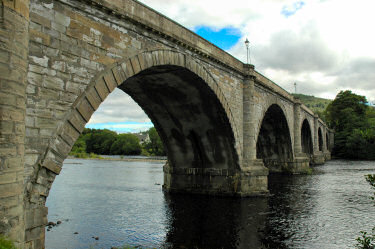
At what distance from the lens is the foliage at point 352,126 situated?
70.4m

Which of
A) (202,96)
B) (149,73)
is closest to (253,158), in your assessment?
(202,96)

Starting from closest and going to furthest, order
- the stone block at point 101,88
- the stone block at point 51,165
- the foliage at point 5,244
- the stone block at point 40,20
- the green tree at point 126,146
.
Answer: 1. the foliage at point 5,244
2. the stone block at point 51,165
3. the stone block at point 40,20
4. the stone block at point 101,88
5. the green tree at point 126,146

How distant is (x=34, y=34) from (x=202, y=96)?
11.7 metres

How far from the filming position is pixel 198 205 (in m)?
18.8

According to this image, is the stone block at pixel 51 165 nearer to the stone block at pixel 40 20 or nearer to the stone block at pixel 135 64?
the stone block at pixel 40 20

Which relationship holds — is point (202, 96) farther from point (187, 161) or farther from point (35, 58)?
point (35, 58)

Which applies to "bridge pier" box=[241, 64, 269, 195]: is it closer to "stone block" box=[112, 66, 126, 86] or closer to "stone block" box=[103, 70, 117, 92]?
"stone block" box=[112, 66, 126, 86]

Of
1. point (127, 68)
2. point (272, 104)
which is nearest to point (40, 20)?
point (127, 68)

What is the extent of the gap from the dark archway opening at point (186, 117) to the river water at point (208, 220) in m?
2.82

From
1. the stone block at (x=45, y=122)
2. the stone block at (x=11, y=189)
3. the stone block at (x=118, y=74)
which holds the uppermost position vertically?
the stone block at (x=118, y=74)

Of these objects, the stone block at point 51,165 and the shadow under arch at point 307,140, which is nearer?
the stone block at point 51,165

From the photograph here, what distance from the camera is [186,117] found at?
69.3 feet

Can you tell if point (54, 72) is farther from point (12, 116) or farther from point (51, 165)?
point (51, 165)

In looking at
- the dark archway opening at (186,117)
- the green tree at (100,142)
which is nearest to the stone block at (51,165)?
the dark archway opening at (186,117)
